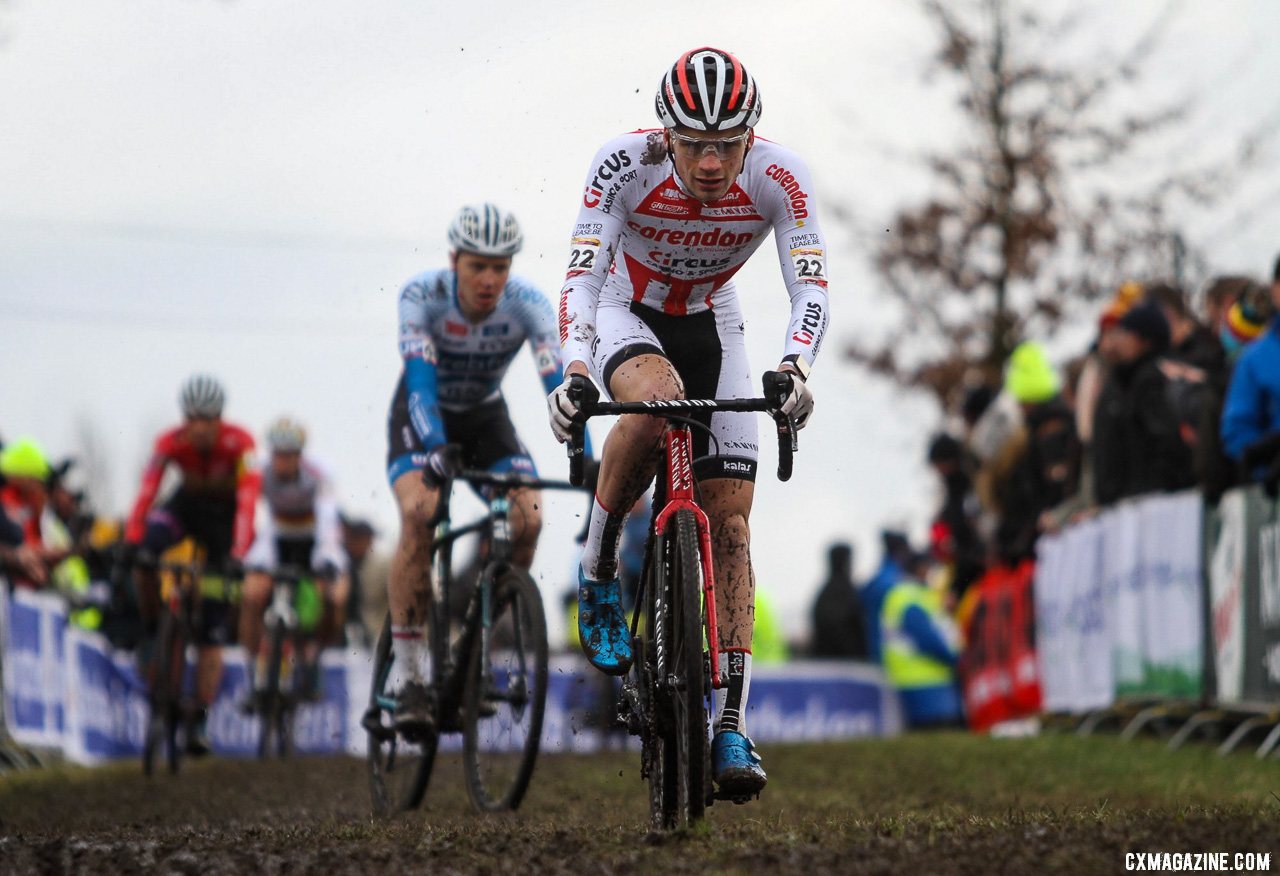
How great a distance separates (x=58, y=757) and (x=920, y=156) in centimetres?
1797

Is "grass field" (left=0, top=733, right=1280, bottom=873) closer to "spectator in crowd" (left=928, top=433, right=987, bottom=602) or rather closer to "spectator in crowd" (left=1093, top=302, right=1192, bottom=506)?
"spectator in crowd" (left=1093, top=302, right=1192, bottom=506)

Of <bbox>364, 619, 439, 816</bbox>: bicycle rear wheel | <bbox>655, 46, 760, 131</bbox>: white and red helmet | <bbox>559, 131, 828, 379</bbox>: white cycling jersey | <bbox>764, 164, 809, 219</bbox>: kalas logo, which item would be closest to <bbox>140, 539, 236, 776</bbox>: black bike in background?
<bbox>364, 619, 439, 816</bbox>: bicycle rear wheel

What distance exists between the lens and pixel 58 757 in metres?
16.6

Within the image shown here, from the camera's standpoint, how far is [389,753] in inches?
388

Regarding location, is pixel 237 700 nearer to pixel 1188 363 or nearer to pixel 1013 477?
pixel 1013 477

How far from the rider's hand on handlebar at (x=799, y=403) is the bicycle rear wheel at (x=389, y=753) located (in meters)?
3.26

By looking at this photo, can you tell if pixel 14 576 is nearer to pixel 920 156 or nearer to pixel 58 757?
pixel 58 757

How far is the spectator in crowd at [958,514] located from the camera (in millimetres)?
19219

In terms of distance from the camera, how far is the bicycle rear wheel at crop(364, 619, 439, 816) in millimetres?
9500

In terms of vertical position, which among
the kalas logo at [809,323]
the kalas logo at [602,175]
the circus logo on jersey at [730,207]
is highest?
the kalas logo at [602,175]

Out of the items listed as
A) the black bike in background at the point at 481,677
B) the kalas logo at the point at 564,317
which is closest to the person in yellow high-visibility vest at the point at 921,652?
the black bike in background at the point at 481,677

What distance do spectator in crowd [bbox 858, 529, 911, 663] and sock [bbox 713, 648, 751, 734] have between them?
13.9m

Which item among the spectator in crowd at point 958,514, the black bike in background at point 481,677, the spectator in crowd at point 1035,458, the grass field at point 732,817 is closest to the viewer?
the grass field at point 732,817

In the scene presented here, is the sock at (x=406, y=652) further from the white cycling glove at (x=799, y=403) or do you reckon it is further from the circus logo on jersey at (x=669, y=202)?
the white cycling glove at (x=799, y=403)
